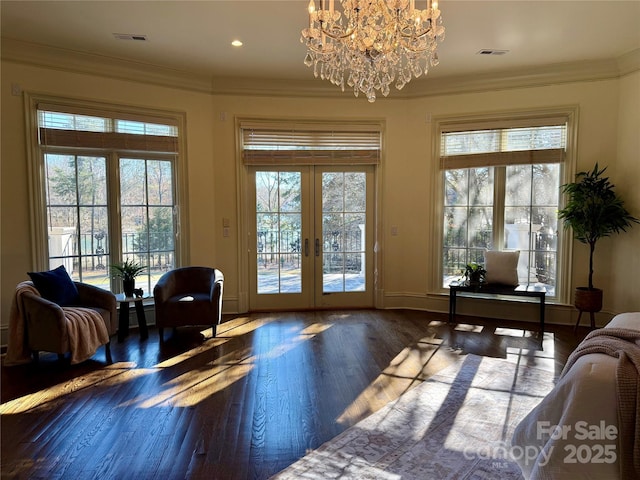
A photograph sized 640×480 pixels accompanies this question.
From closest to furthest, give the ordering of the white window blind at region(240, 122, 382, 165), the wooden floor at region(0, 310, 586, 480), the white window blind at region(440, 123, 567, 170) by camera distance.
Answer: the wooden floor at region(0, 310, 586, 480)
the white window blind at region(440, 123, 567, 170)
the white window blind at region(240, 122, 382, 165)

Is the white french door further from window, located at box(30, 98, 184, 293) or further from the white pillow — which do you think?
the white pillow

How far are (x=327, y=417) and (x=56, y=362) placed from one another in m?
2.72

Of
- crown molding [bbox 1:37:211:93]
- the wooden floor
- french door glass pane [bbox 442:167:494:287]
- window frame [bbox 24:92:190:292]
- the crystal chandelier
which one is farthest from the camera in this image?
french door glass pane [bbox 442:167:494:287]

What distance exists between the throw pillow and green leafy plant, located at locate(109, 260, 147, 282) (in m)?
0.53

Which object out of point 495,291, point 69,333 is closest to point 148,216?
point 69,333

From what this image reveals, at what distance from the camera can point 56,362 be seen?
4.02 meters

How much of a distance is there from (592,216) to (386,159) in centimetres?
255

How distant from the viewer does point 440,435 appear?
2729 mm

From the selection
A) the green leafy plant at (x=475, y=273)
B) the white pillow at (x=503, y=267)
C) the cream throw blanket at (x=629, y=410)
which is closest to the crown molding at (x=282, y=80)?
the white pillow at (x=503, y=267)

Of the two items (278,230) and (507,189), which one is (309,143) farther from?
(507,189)

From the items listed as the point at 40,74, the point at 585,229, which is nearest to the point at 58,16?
the point at 40,74

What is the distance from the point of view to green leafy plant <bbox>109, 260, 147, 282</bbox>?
473 centimetres

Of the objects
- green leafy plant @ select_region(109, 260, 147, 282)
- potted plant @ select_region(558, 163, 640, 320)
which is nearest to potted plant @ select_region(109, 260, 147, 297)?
green leafy plant @ select_region(109, 260, 147, 282)

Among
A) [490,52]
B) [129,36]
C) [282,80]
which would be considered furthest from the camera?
[282,80]
